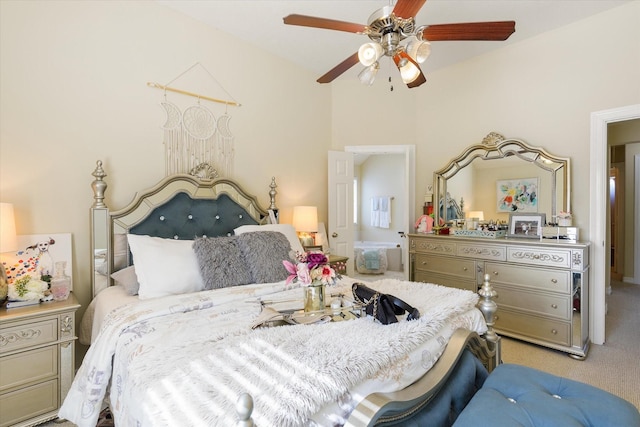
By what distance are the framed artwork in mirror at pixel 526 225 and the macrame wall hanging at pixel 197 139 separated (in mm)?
3041

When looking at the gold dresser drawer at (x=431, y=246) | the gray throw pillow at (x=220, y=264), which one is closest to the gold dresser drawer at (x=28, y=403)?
the gray throw pillow at (x=220, y=264)

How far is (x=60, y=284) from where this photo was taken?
2.10 metres

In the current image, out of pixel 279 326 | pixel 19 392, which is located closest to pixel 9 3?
pixel 19 392

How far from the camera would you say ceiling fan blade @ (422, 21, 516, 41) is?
1.82 m

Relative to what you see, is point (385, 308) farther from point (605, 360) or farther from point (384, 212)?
point (384, 212)

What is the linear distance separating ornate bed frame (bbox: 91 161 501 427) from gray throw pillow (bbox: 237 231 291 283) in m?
0.62

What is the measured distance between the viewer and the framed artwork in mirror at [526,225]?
328cm

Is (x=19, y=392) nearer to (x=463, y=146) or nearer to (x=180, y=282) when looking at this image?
(x=180, y=282)

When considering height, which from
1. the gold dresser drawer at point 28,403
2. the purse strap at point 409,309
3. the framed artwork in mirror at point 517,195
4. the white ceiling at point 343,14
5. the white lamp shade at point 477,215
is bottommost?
the gold dresser drawer at point 28,403

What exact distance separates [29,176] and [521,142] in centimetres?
435

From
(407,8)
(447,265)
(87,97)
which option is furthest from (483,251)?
(87,97)

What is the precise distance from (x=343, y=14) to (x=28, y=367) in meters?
3.47

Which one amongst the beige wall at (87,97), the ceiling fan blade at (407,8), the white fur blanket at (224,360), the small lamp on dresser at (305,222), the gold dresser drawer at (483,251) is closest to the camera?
the white fur blanket at (224,360)

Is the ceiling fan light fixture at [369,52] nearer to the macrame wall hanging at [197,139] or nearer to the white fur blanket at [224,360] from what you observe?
the white fur blanket at [224,360]
